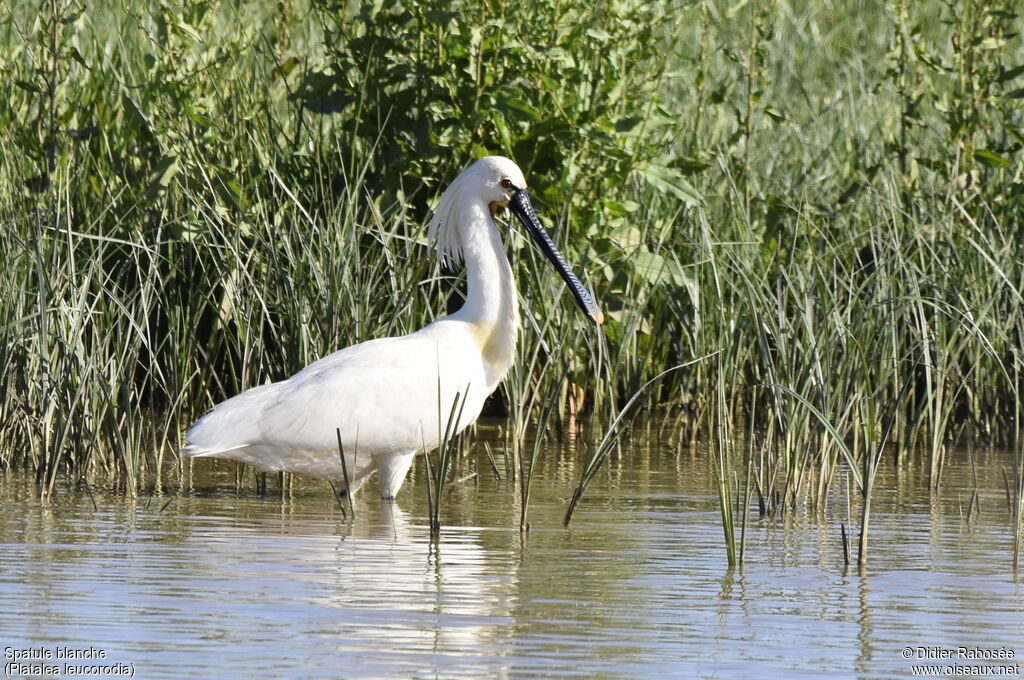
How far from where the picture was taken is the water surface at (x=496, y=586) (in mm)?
4465

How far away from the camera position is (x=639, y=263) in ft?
29.1

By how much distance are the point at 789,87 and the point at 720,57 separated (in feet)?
3.47

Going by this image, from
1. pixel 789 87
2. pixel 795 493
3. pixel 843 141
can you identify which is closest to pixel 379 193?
pixel 795 493

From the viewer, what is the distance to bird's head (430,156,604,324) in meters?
7.77

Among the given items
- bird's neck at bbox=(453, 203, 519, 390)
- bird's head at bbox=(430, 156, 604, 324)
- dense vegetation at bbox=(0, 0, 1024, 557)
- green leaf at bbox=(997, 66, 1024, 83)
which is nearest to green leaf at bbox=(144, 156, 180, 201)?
dense vegetation at bbox=(0, 0, 1024, 557)

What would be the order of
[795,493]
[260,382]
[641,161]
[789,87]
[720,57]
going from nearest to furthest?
1. [795,493]
2. [260,382]
3. [641,161]
4. [789,87]
5. [720,57]

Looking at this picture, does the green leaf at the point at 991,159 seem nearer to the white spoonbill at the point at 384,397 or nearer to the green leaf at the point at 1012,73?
the green leaf at the point at 1012,73

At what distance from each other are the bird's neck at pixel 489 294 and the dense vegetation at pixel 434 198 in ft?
0.58

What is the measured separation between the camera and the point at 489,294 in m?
7.59

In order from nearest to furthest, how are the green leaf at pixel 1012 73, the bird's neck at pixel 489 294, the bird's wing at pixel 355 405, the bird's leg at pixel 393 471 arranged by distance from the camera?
the bird's wing at pixel 355 405
the bird's leg at pixel 393 471
the bird's neck at pixel 489 294
the green leaf at pixel 1012 73

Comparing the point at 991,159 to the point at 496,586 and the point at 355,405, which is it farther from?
the point at 496,586

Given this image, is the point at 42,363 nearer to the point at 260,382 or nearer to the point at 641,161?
the point at 260,382
